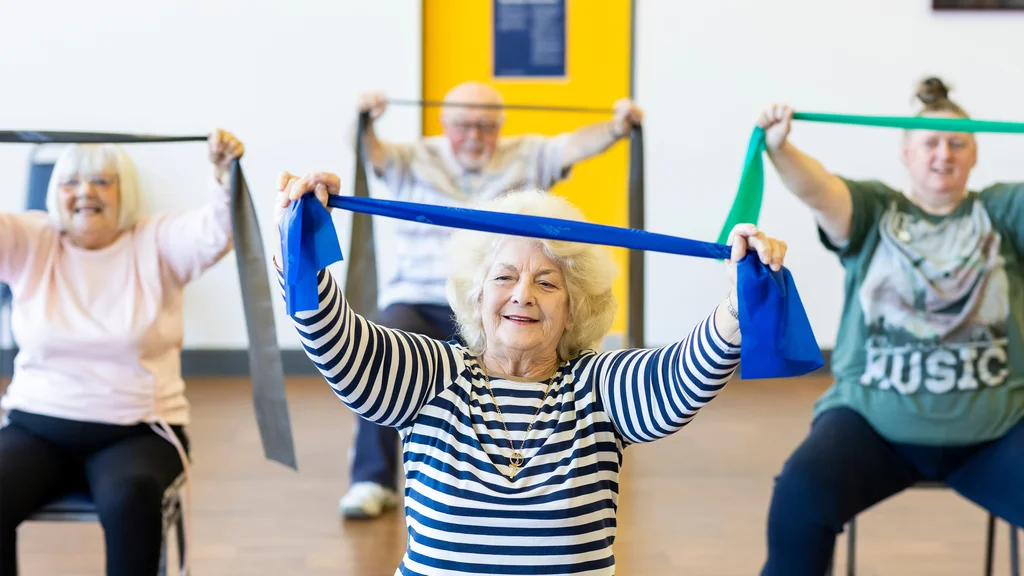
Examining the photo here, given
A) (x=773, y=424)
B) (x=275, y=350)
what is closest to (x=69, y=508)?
(x=275, y=350)

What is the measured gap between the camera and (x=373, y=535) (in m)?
3.01

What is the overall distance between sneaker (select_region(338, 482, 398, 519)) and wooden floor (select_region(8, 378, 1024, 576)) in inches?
1.7

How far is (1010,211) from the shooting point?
2.44 metres

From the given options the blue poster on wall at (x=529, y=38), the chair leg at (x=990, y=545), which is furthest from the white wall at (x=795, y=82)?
the chair leg at (x=990, y=545)

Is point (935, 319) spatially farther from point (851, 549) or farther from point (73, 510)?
point (73, 510)

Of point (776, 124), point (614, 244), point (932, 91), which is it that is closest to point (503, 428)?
point (614, 244)

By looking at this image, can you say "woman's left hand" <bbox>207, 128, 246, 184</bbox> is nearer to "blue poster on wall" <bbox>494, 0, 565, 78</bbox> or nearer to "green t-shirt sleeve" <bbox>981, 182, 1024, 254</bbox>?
"green t-shirt sleeve" <bbox>981, 182, 1024, 254</bbox>

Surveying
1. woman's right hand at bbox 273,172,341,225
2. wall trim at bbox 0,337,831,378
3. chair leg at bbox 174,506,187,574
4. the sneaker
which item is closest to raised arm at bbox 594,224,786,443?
woman's right hand at bbox 273,172,341,225

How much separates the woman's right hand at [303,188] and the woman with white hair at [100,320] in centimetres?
88

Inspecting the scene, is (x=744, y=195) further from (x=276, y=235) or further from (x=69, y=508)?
(x=69, y=508)

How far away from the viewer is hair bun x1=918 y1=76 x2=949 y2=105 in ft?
8.48

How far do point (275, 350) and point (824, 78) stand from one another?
3591mm

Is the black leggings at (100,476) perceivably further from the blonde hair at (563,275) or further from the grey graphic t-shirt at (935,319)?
the grey graphic t-shirt at (935,319)

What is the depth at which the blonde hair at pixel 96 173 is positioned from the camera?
2.39 metres
